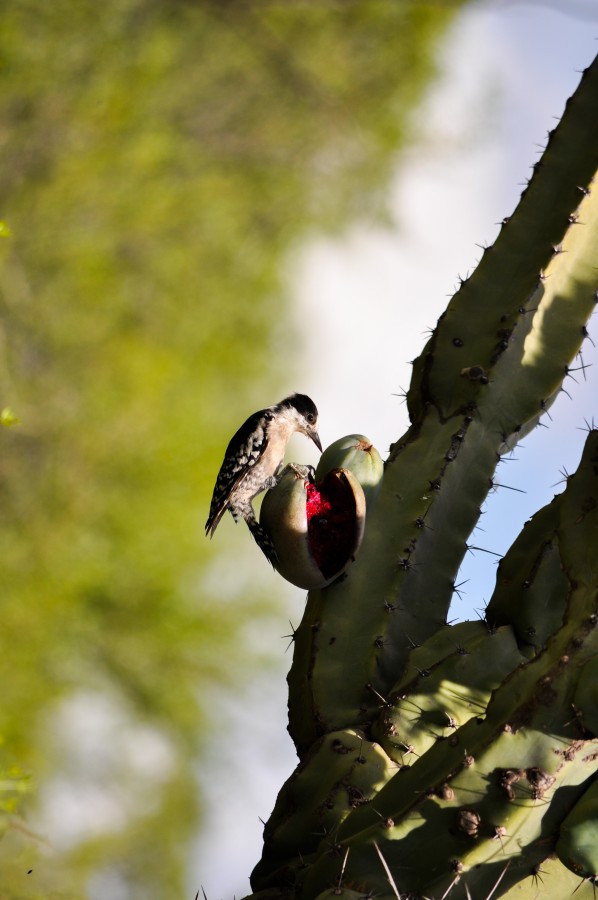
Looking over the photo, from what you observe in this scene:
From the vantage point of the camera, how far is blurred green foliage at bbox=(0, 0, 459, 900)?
191 inches

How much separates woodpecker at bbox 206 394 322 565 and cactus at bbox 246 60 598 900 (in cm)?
34

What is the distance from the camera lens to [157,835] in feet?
14.9

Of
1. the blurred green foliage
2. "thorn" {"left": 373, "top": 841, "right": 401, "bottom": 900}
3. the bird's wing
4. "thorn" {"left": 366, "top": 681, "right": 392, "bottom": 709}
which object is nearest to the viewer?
"thorn" {"left": 373, "top": 841, "right": 401, "bottom": 900}

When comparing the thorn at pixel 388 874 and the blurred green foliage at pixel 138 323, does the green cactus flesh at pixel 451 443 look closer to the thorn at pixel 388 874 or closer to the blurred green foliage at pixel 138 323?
the thorn at pixel 388 874

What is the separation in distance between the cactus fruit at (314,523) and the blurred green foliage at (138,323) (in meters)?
3.52

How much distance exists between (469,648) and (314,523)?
303 mm

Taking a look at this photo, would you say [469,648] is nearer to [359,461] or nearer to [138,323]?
[359,461]

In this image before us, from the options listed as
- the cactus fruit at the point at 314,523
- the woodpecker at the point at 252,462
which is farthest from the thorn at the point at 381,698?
the woodpecker at the point at 252,462

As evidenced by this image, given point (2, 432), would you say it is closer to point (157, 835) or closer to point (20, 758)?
point (20, 758)

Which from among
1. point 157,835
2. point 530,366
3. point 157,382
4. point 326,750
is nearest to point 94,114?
point 157,382

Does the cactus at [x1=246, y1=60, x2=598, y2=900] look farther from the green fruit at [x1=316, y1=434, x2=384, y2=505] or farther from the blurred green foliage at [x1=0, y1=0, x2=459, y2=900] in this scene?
the blurred green foliage at [x1=0, y1=0, x2=459, y2=900]

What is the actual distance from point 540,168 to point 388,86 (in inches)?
167

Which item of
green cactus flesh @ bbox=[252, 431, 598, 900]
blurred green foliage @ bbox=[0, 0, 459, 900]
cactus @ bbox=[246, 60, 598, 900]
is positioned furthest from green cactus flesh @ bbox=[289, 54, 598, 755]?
blurred green foliage @ bbox=[0, 0, 459, 900]

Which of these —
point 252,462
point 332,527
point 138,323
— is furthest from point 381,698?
point 138,323
